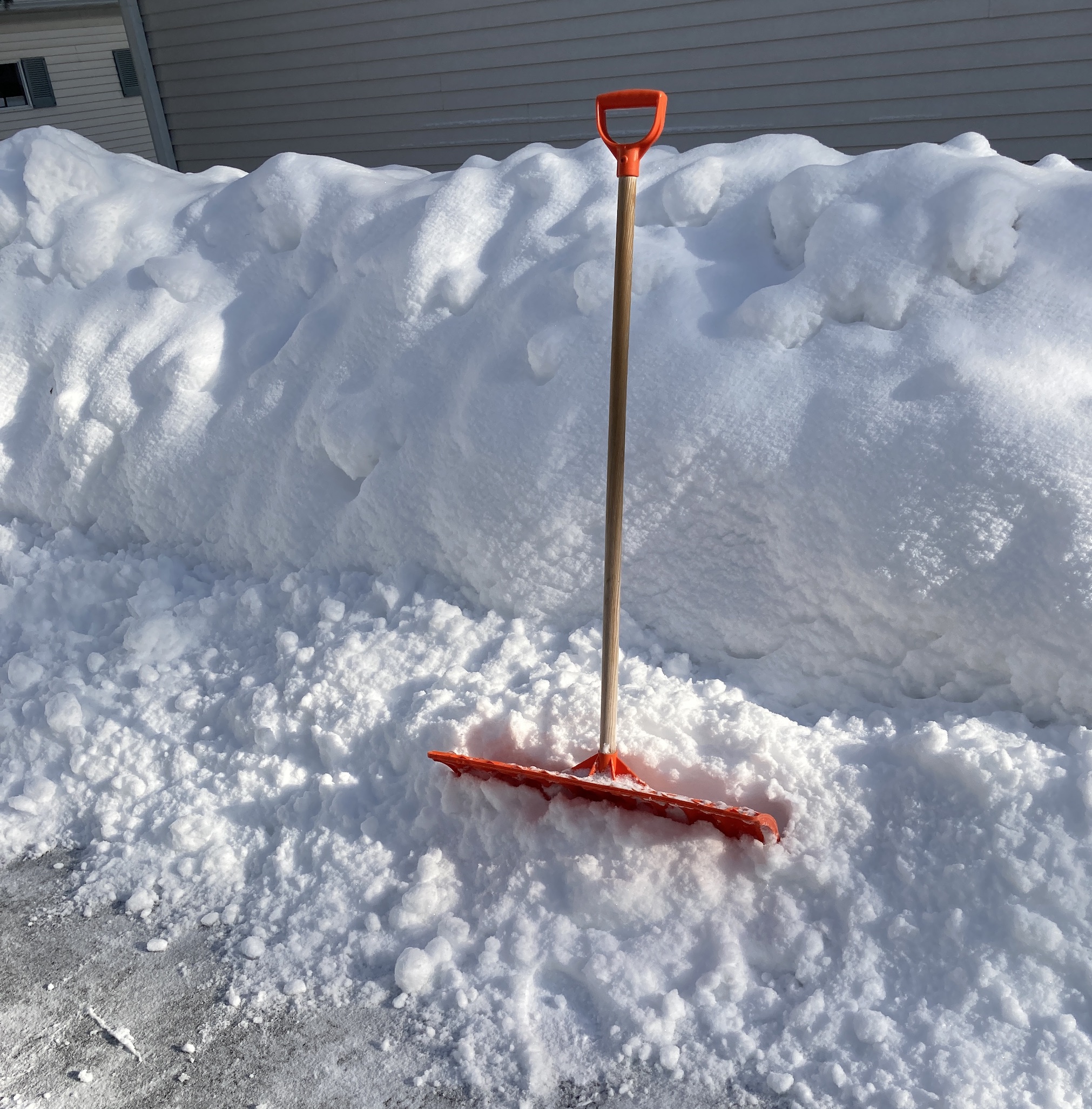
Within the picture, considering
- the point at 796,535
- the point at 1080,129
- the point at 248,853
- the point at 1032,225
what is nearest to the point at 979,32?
the point at 1080,129

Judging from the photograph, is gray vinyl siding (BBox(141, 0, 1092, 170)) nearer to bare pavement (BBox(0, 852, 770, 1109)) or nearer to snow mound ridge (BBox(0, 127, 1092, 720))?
snow mound ridge (BBox(0, 127, 1092, 720))

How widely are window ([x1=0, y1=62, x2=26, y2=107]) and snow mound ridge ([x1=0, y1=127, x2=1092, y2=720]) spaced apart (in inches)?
569

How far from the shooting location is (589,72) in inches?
234

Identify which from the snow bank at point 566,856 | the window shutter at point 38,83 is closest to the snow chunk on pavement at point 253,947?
the snow bank at point 566,856

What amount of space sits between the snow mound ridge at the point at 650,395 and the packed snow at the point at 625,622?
0.04 feet

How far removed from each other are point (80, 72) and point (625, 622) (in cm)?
1714

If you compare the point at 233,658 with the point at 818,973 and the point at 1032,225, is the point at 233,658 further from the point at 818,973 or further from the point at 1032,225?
the point at 1032,225

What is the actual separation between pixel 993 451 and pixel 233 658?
2.06 metres

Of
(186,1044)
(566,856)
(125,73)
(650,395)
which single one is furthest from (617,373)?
(125,73)

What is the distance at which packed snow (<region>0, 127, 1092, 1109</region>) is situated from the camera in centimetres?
188

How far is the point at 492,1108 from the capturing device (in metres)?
1.77

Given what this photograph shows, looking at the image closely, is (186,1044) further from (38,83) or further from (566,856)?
(38,83)

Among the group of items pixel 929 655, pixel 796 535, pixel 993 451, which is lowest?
pixel 929 655

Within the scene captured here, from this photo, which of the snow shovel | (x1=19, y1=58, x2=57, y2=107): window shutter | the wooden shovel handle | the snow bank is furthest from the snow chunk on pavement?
(x1=19, y1=58, x2=57, y2=107): window shutter
